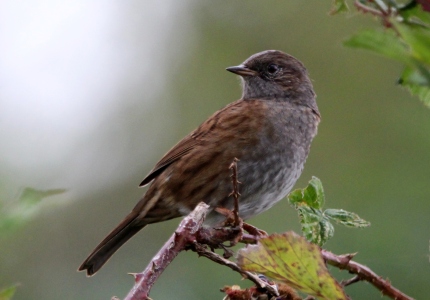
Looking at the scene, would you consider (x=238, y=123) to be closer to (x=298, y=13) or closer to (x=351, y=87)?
(x=351, y=87)

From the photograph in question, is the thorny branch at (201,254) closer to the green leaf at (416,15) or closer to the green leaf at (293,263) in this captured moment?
the green leaf at (293,263)

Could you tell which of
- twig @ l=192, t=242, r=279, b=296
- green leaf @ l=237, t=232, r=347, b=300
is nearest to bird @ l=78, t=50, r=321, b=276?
twig @ l=192, t=242, r=279, b=296

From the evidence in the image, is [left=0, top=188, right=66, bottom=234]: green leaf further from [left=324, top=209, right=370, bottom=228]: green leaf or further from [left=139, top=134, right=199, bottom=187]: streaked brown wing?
[left=139, top=134, right=199, bottom=187]: streaked brown wing

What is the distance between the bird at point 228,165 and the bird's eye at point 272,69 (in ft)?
1.37

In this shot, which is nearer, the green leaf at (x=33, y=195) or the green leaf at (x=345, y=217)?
the green leaf at (x=33, y=195)

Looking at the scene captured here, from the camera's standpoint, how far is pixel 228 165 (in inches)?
171

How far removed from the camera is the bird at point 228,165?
4.23m

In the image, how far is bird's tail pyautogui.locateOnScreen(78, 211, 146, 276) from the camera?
13.6ft

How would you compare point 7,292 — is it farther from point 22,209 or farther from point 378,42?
point 378,42

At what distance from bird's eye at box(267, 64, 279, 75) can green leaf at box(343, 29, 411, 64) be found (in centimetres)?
458

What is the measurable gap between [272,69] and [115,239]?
1874mm

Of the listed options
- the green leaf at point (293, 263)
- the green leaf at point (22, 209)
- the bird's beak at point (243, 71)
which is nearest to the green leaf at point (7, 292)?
the green leaf at point (22, 209)

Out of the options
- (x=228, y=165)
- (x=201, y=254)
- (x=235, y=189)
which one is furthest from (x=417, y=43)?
(x=228, y=165)

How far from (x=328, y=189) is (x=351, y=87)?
287 cm
